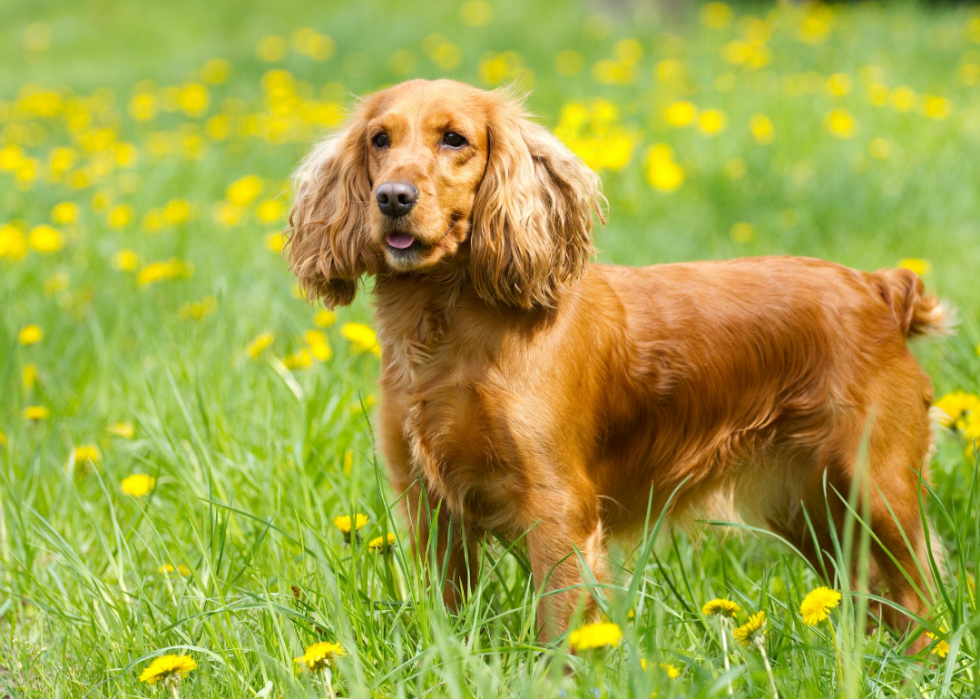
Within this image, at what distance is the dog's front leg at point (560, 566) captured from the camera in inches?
79.9

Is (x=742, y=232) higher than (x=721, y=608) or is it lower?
higher

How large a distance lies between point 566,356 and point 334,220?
622 millimetres

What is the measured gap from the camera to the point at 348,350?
3.28m

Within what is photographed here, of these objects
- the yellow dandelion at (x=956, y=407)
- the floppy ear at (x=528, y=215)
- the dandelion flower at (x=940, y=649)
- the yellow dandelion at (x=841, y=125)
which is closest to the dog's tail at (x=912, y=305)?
the yellow dandelion at (x=956, y=407)

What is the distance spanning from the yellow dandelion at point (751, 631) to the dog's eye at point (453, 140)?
1154 mm

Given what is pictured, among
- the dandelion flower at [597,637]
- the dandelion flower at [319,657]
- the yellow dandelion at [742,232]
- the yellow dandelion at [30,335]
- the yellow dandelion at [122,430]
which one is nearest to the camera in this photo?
the dandelion flower at [597,637]

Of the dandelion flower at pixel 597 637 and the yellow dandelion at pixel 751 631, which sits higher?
the dandelion flower at pixel 597 637

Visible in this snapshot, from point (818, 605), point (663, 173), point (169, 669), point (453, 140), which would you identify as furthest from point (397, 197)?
point (663, 173)

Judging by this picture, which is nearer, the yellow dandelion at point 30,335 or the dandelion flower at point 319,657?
the dandelion flower at point 319,657

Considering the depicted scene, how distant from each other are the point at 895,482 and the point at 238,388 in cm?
191

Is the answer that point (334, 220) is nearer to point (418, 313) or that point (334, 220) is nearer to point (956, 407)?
point (418, 313)

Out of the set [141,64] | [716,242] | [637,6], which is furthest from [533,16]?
[716,242]

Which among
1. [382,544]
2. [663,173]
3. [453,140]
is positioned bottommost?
[382,544]

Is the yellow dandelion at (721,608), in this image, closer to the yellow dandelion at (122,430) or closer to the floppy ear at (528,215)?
the floppy ear at (528,215)
